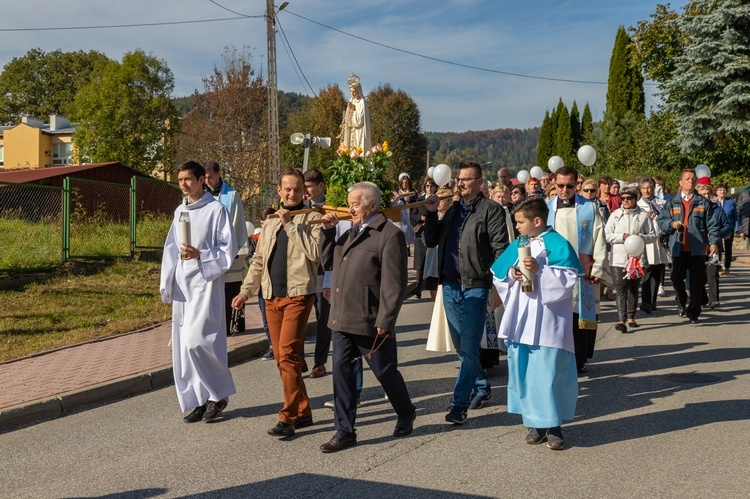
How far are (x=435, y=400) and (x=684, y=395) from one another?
2.20 m

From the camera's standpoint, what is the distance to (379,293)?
5.78m

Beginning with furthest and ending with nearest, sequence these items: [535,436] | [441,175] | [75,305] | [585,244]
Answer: [75,305] < [441,175] < [585,244] < [535,436]

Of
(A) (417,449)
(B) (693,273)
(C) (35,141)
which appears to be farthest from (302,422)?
(C) (35,141)

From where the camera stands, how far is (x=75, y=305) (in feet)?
40.6

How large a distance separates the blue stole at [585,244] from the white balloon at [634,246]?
316 cm

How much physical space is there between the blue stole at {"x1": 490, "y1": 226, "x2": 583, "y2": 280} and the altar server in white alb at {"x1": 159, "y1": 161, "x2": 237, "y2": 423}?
2192mm

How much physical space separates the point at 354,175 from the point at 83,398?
10.4 feet

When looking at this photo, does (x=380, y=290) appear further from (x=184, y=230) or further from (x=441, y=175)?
(x=441, y=175)

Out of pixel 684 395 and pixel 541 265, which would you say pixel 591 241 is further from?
pixel 541 265

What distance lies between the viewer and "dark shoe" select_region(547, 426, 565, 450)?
561cm

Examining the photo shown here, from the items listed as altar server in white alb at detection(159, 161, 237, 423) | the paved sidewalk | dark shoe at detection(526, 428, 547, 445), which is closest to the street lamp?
the paved sidewalk

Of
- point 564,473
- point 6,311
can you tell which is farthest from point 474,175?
point 6,311

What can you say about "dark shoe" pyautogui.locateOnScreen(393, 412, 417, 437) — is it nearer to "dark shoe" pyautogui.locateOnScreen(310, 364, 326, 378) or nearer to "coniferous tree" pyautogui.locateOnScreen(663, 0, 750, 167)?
"dark shoe" pyautogui.locateOnScreen(310, 364, 326, 378)

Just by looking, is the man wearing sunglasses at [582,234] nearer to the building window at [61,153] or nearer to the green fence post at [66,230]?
the green fence post at [66,230]
